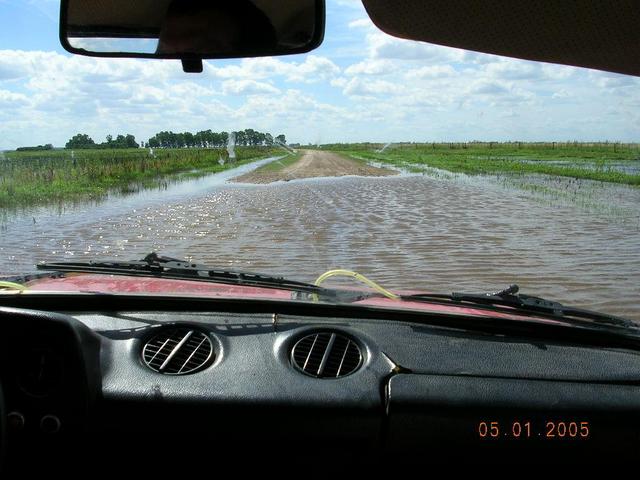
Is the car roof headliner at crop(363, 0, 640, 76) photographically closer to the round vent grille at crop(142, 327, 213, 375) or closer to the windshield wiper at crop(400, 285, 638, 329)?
the windshield wiper at crop(400, 285, 638, 329)

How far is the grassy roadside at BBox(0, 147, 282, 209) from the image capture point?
8.91 meters

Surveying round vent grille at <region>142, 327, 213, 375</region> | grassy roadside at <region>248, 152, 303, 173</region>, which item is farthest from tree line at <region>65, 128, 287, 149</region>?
grassy roadside at <region>248, 152, 303, 173</region>

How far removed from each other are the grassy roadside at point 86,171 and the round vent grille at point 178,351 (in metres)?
3.79

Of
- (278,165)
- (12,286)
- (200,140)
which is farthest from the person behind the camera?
(278,165)

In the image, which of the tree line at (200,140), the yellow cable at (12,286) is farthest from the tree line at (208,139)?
the yellow cable at (12,286)

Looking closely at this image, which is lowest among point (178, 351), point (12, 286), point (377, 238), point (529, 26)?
point (377, 238)

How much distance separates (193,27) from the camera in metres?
2.27

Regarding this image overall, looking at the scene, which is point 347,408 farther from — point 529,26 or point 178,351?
point 529,26

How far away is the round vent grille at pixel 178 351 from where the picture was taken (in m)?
2.99

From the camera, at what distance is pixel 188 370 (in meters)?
2.98

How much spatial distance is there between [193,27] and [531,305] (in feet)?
5.83

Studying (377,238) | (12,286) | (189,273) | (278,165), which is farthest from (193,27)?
(278,165)

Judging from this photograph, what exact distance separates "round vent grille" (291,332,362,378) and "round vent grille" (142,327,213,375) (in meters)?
0.35

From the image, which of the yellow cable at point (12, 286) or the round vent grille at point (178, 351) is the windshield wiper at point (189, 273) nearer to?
the yellow cable at point (12, 286)
